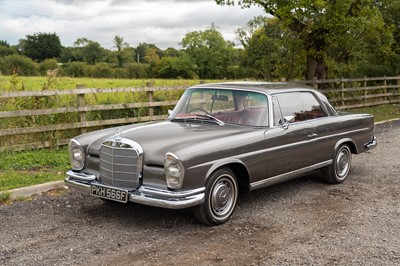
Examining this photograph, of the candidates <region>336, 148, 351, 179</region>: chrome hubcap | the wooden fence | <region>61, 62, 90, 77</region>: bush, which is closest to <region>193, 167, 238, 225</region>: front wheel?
<region>336, 148, 351, 179</region>: chrome hubcap

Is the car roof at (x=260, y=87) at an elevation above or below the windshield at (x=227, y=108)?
above

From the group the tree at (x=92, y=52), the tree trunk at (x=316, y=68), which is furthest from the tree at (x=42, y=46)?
the tree trunk at (x=316, y=68)

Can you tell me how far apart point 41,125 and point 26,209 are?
3.73 meters

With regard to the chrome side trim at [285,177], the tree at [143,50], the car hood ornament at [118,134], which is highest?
the tree at [143,50]

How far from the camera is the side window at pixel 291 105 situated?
6.02 m

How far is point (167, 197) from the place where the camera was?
179 inches

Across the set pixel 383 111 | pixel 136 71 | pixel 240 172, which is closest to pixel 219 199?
pixel 240 172

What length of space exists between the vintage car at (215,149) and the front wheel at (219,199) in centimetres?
1

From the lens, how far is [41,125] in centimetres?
905

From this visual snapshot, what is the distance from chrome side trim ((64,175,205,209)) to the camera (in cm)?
450

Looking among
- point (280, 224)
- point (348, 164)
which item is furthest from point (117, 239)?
point (348, 164)

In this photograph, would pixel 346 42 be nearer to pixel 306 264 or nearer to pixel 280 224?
pixel 280 224

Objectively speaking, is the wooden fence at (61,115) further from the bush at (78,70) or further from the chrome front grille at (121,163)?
the bush at (78,70)

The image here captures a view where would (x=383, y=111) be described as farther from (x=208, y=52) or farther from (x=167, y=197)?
(x=208, y=52)
